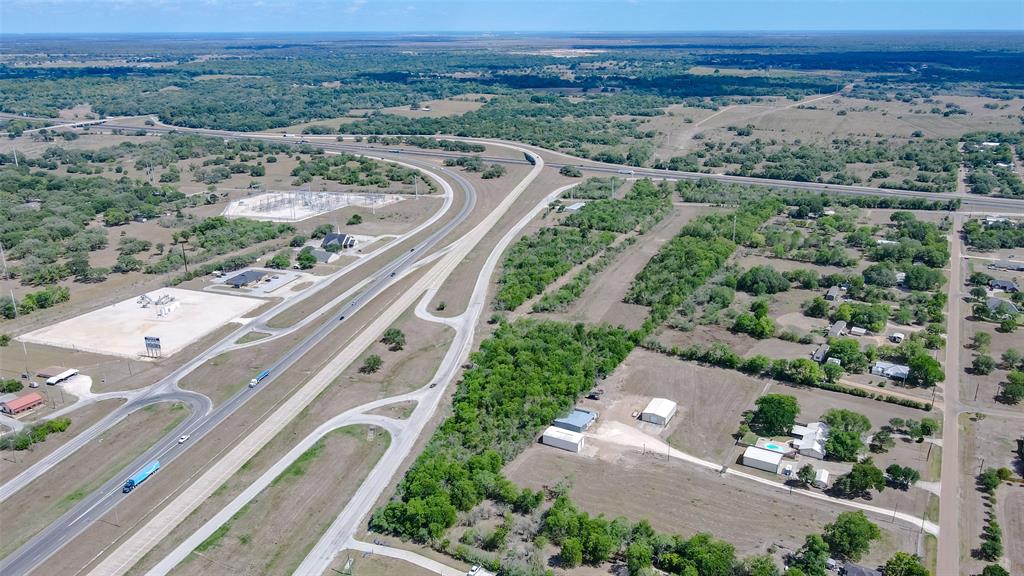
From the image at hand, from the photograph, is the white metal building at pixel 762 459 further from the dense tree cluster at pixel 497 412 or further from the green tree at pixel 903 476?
the dense tree cluster at pixel 497 412

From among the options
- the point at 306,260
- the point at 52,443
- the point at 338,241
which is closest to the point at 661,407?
the point at 52,443

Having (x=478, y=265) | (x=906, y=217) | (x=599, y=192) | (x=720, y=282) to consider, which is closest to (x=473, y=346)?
(x=478, y=265)

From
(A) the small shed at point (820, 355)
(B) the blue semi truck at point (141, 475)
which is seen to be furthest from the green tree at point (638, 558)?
(A) the small shed at point (820, 355)

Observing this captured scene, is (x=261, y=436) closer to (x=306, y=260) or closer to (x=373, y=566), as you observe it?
(x=373, y=566)

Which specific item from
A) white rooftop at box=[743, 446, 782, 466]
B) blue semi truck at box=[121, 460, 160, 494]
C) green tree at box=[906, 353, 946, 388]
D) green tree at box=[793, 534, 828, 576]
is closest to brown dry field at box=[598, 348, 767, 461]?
white rooftop at box=[743, 446, 782, 466]

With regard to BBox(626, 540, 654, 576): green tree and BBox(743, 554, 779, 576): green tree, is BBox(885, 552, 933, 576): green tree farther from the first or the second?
BBox(626, 540, 654, 576): green tree

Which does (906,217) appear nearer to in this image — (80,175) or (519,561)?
(519,561)
